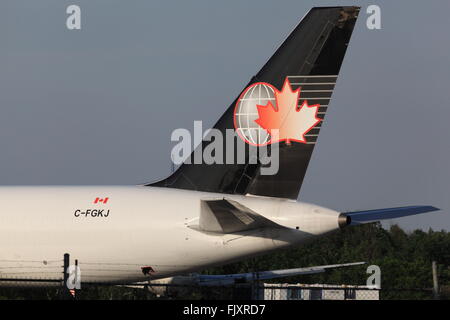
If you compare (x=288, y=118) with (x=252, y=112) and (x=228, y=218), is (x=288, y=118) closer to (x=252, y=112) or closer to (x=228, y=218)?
(x=252, y=112)

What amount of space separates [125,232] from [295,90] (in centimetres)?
648

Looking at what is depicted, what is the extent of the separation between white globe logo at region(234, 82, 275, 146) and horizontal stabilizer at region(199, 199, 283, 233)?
2813 mm

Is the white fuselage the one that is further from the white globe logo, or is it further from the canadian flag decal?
the white globe logo

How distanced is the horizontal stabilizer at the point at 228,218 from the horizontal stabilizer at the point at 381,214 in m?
2.27

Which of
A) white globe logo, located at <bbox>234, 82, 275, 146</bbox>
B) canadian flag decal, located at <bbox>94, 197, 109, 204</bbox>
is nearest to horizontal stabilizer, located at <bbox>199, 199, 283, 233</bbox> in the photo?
white globe logo, located at <bbox>234, 82, 275, 146</bbox>

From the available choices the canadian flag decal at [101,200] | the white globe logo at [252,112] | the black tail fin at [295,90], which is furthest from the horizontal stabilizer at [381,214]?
the canadian flag decal at [101,200]

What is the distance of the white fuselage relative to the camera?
1145 inches

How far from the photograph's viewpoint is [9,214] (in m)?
32.1

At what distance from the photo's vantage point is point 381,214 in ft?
98.7

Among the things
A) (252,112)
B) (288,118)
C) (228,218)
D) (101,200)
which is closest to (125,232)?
(101,200)
